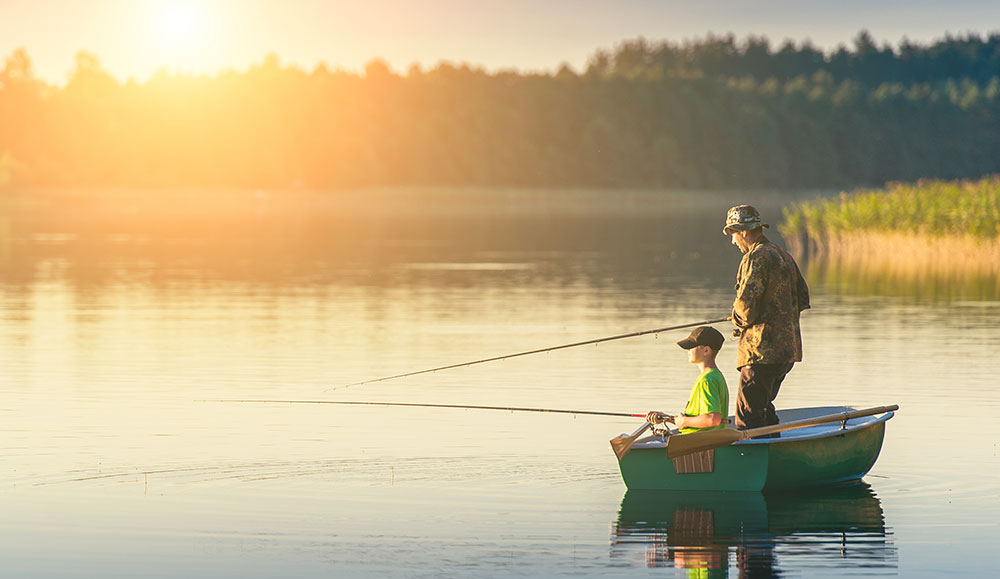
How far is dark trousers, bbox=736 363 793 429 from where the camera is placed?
1262 cm

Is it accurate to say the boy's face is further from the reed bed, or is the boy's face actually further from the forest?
the forest

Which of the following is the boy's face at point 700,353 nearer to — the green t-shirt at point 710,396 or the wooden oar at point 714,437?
the green t-shirt at point 710,396

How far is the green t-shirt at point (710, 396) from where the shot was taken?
12.3m

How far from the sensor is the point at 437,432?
1545cm

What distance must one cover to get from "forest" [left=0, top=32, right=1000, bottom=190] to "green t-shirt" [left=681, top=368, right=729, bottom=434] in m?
166

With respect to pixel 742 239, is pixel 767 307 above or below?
below

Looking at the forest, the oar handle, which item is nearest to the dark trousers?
the oar handle

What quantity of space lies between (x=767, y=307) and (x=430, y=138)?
170 meters

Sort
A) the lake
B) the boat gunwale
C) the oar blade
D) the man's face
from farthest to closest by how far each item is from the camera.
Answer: the man's face, the boat gunwale, the oar blade, the lake

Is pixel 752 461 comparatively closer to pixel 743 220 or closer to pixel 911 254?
pixel 743 220

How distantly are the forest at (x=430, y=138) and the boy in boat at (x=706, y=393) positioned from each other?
6539 inches

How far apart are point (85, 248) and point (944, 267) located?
96.7 ft

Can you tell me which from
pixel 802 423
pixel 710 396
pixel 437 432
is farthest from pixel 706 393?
pixel 437 432

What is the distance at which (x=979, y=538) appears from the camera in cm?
1081
